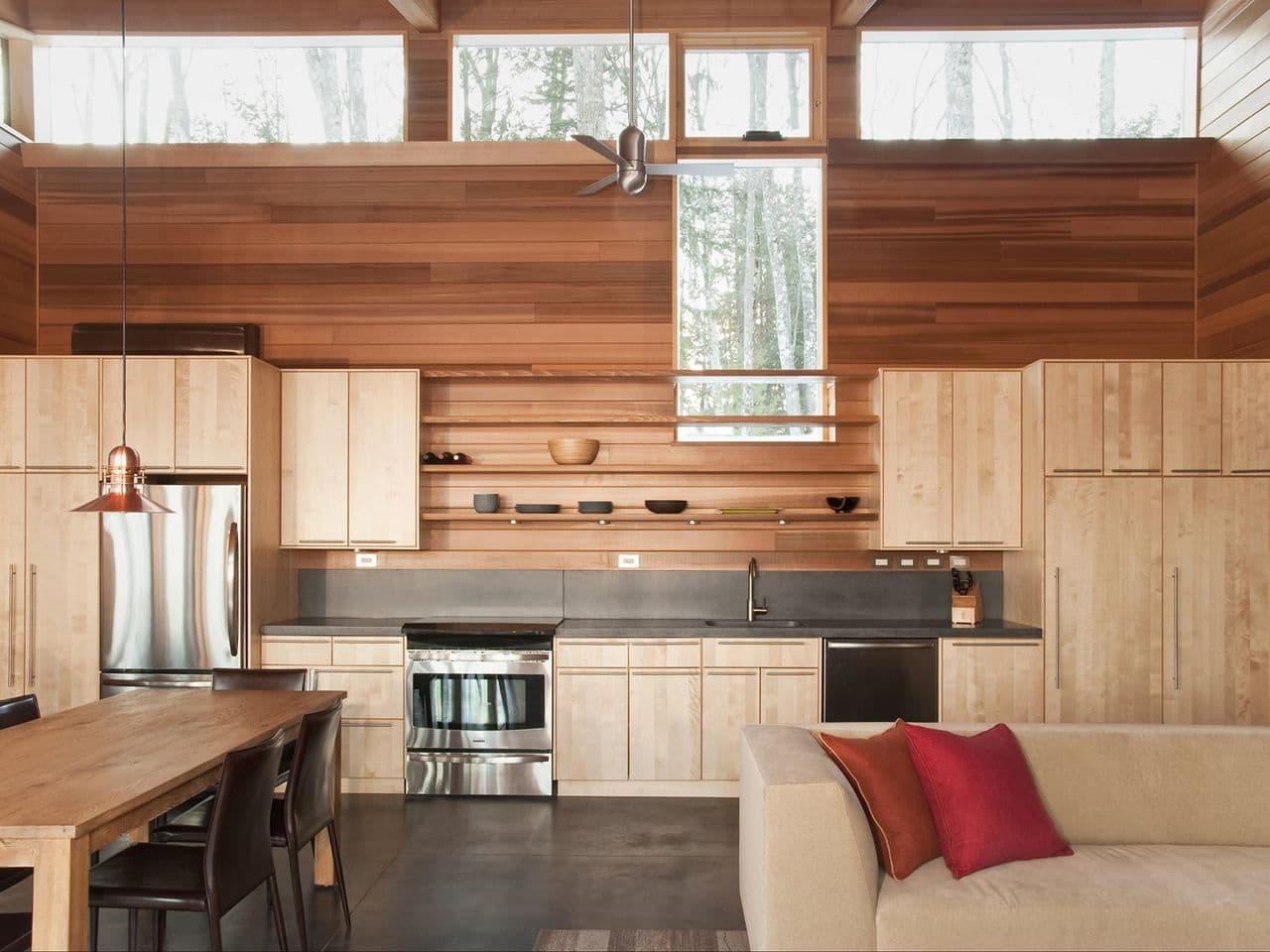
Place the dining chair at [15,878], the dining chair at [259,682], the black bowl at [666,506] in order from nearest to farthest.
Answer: the dining chair at [15,878], the dining chair at [259,682], the black bowl at [666,506]

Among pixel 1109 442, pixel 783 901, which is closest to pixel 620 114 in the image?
pixel 1109 442

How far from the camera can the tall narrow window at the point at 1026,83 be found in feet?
18.7

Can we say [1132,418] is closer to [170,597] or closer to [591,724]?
[591,724]

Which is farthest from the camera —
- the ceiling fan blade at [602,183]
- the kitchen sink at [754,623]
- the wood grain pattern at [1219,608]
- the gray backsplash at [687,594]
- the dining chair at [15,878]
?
the gray backsplash at [687,594]

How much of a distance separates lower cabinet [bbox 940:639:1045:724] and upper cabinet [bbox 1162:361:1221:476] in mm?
1208

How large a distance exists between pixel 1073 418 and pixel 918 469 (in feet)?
2.68

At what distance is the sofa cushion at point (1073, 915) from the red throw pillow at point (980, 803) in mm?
130

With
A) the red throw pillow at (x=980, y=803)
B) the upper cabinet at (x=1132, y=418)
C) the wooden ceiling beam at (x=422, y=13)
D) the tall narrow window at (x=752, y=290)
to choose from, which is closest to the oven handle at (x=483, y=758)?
the tall narrow window at (x=752, y=290)

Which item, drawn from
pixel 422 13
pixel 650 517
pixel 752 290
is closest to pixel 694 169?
pixel 752 290

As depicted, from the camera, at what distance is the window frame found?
5668 millimetres

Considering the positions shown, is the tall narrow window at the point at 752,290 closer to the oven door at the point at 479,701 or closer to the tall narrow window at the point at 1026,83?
the tall narrow window at the point at 1026,83

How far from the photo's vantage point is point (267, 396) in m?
5.19

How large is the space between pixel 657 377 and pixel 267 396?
7.13 ft

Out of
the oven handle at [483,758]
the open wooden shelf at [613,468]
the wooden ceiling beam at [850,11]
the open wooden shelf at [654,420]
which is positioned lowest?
the oven handle at [483,758]
